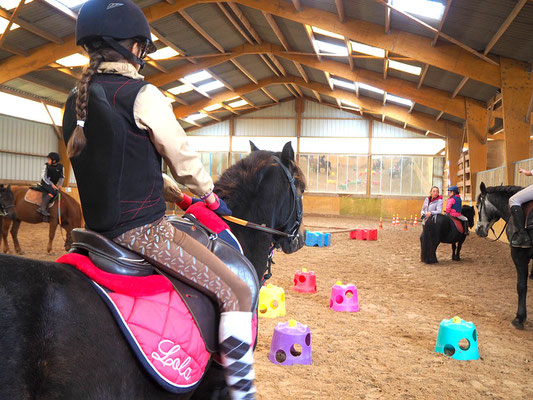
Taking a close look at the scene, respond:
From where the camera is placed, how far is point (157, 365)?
1.39 m

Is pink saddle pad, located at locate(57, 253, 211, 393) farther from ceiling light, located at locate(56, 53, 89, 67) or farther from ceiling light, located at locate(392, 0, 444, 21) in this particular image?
ceiling light, located at locate(56, 53, 89, 67)

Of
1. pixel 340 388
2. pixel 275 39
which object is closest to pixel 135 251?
pixel 340 388

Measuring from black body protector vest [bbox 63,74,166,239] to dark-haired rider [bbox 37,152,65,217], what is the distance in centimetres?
808

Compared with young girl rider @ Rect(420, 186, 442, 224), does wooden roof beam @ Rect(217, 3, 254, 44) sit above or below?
above

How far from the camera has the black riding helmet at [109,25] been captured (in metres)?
1.51

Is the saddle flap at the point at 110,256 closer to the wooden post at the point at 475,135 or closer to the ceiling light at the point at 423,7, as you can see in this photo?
the ceiling light at the point at 423,7

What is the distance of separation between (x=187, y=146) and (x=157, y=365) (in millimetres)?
785

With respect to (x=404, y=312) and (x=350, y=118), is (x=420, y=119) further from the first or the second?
(x=404, y=312)

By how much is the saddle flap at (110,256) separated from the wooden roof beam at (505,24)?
27.6 ft

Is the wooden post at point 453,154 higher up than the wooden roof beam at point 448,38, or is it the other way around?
the wooden roof beam at point 448,38

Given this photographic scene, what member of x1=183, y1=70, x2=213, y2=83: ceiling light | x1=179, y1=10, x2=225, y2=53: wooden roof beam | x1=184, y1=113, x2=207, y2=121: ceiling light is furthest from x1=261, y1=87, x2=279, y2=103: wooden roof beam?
x1=179, y1=10, x2=225, y2=53: wooden roof beam

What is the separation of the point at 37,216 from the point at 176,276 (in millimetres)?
8686

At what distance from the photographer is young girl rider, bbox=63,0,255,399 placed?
1424mm

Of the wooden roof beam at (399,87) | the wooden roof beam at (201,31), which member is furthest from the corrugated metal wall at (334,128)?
the wooden roof beam at (201,31)
